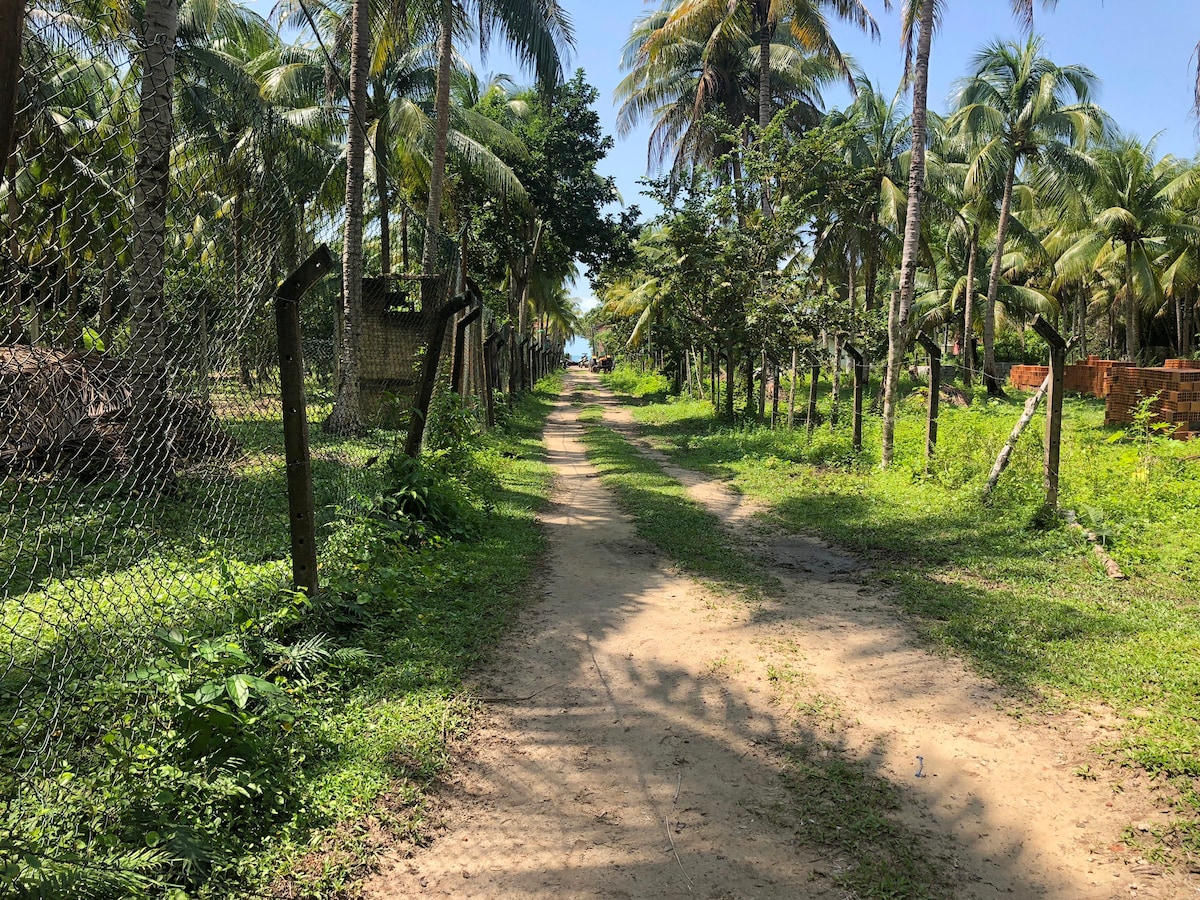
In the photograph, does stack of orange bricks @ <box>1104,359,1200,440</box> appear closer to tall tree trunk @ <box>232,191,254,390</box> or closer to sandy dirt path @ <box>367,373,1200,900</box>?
sandy dirt path @ <box>367,373,1200,900</box>

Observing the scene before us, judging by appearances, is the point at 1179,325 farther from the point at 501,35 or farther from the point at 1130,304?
the point at 501,35

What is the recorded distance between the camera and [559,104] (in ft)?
71.1

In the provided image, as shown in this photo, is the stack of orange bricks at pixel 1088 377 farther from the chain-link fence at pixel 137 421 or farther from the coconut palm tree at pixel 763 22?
the chain-link fence at pixel 137 421

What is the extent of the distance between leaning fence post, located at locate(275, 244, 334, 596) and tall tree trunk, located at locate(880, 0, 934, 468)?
813 cm

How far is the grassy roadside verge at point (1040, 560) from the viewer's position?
402cm

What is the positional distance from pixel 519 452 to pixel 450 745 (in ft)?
33.5

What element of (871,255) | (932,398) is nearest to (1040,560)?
(932,398)

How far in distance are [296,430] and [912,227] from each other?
28.4ft

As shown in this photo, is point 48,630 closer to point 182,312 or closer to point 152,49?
point 182,312

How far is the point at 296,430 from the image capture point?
13.5 ft

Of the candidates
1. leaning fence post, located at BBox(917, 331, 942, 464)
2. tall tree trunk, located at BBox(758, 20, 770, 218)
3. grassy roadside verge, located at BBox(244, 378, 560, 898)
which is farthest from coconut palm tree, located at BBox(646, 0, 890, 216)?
grassy roadside verge, located at BBox(244, 378, 560, 898)

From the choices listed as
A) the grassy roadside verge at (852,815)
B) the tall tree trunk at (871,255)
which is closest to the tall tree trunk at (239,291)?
the grassy roadside verge at (852,815)

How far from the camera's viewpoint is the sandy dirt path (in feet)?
9.17

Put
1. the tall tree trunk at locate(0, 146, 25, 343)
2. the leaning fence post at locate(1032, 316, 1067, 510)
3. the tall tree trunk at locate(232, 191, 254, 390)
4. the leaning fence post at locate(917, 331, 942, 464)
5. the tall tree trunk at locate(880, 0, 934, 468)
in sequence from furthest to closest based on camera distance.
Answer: the tall tree trunk at locate(880, 0, 934, 468) → the leaning fence post at locate(917, 331, 942, 464) → the leaning fence post at locate(1032, 316, 1067, 510) → the tall tree trunk at locate(232, 191, 254, 390) → the tall tree trunk at locate(0, 146, 25, 343)
